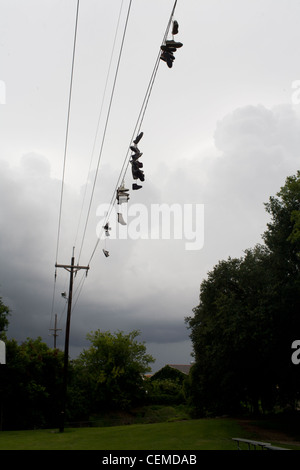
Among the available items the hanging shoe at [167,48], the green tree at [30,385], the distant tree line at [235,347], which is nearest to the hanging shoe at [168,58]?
the hanging shoe at [167,48]

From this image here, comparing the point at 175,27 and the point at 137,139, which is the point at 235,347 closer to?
the point at 137,139

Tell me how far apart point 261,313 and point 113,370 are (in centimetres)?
3112

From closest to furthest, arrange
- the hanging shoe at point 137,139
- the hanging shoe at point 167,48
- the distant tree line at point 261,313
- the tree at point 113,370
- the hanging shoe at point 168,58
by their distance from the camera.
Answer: the hanging shoe at point 167,48 < the hanging shoe at point 168,58 < the hanging shoe at point 137,139 < the distant tree line at point 261,313 < the tree at point 113,370

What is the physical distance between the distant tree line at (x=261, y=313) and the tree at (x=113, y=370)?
68.5 feet

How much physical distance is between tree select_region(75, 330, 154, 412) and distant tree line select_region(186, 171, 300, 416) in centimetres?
2088

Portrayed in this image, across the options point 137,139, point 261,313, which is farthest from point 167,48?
point 261,313

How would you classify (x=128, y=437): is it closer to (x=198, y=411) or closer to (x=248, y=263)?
(x=248, y=263)

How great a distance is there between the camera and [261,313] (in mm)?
22297

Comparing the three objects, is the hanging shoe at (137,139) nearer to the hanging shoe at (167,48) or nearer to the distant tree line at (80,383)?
the hanging shoe at (167,48)

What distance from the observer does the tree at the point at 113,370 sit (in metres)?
47.1

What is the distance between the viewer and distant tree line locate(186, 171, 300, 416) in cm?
2264
